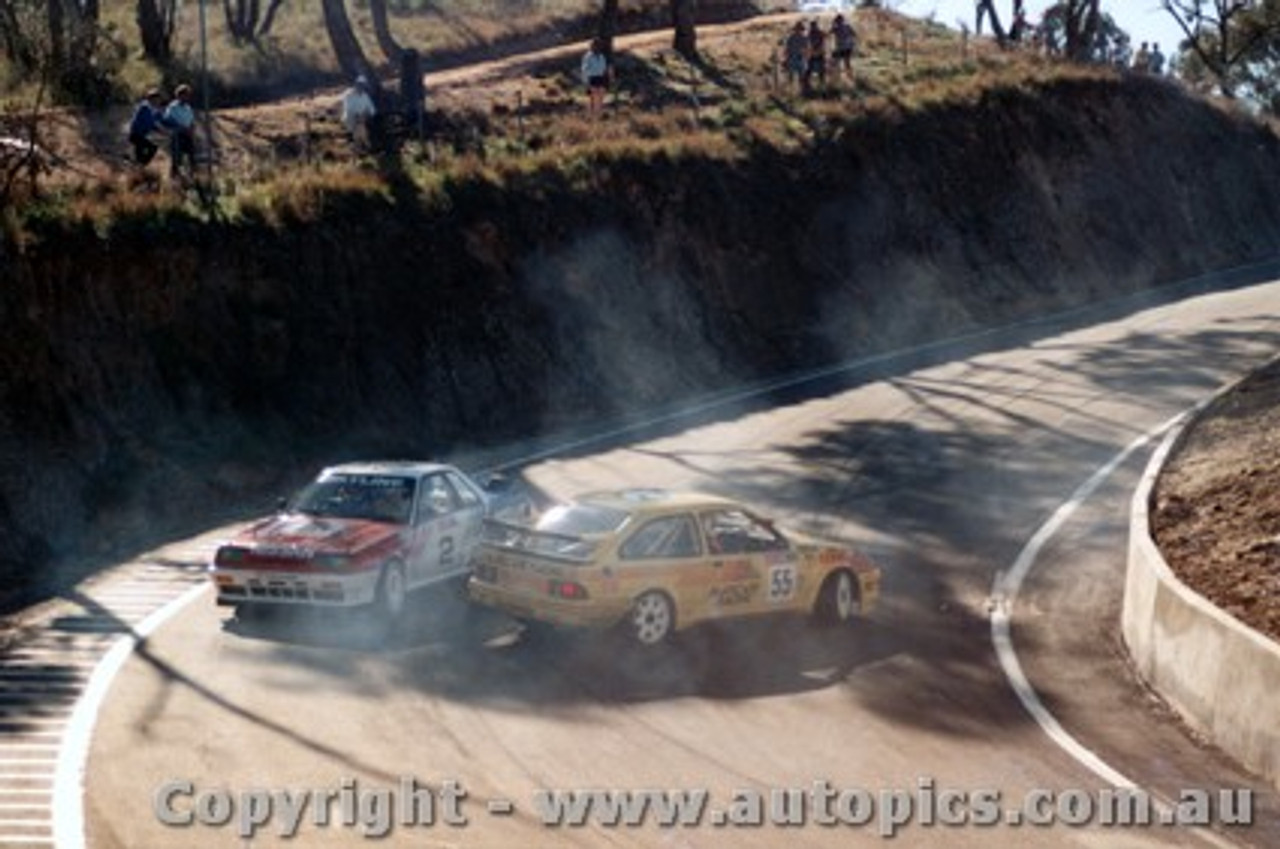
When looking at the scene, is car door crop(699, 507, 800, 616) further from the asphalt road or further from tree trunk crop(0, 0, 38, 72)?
tree trunk crop(0, 0, 38, 72)

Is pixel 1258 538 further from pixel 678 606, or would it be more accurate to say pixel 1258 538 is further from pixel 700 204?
pixel 700 204

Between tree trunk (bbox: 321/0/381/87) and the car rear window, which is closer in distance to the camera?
the car rear window

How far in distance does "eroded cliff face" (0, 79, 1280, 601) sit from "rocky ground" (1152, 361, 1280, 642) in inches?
425

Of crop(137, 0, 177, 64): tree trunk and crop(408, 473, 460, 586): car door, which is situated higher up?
crop(137, 0, 177, 64): tree trunk

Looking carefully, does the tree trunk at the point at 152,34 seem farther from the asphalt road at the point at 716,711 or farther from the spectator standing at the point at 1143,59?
the spectator standing at the point at 1143,59

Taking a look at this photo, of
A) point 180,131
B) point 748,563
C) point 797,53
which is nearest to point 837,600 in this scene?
point 748,563

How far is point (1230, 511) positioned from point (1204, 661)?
14.4 ft

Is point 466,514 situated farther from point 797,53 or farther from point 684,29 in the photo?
A: point 684,29

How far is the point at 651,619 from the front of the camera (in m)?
15.9

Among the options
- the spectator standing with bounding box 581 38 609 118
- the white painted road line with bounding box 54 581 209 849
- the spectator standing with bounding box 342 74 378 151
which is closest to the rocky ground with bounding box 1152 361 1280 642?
the white painted road line with bounding box 54 581 209 849

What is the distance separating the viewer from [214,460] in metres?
23.7

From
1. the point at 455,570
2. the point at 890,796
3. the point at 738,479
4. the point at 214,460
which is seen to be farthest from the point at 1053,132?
the point at 890,796

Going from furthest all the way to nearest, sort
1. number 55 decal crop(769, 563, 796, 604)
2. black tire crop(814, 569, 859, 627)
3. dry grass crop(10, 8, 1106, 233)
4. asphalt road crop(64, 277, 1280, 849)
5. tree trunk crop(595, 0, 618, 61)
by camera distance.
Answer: tree trunk crop(595, 0, 618, 61) < dry grass crop(10, 8, 1106, 233) < black tire crop(814, 569, 859, 627) < number 55 decal crop(769, 563, 796, 604) < asphalt road crop(64, 277, 1280, 849)

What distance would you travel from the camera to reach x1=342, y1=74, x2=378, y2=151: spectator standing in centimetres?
3206
